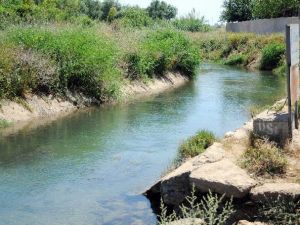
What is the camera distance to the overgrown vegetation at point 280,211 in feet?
22.6

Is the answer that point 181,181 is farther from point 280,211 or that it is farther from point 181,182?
point 280,211

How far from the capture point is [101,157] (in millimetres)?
12305

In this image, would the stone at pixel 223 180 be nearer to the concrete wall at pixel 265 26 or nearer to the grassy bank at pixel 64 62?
the grassy bank at pixel 64 62

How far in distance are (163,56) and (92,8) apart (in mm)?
49595

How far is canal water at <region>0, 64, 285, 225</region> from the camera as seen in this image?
8914 millimetres

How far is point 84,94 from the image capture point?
63.0 ft

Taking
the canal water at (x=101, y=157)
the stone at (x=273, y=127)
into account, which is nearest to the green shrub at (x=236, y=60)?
the canal water at (x=101, y=157)

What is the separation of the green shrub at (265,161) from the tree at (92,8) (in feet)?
210

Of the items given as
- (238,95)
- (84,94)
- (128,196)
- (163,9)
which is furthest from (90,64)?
(163,9)

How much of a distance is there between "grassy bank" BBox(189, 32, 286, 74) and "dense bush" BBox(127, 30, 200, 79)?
7085 mm

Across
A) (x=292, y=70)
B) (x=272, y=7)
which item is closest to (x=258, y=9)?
(x=272, y=7)

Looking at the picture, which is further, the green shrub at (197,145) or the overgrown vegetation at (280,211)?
the green shrub at (197,145)

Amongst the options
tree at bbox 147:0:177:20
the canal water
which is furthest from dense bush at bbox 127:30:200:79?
tree at bbox 147:0:177:20

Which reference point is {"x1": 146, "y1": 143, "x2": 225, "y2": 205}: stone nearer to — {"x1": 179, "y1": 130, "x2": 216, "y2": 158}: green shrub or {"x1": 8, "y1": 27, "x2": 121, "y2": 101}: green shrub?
{"x1": 179, "y1": 130, "x2": 216, "y2": 158}: green shrub
